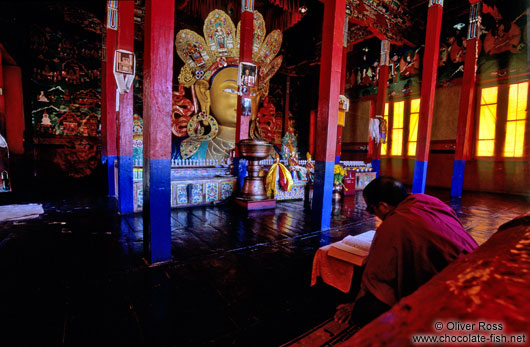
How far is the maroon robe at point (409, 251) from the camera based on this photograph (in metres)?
1.25

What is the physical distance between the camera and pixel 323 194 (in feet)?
12.3

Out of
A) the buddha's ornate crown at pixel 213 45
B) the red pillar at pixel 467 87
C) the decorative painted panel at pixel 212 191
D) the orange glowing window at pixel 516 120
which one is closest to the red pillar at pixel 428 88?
the red pillar at pixel 467 87

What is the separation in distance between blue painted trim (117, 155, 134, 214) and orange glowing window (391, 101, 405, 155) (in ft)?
33.6

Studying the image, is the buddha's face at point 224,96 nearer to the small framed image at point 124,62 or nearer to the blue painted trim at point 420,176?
the small framed image at point 124,62

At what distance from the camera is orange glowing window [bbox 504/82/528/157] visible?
24.7ft

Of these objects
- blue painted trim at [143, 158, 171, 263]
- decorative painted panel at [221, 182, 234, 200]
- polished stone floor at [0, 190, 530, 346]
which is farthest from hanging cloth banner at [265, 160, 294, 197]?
blue painted trim at [143, 158, 171, 263]

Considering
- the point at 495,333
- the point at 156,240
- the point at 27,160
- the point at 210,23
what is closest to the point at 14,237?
the point at 156,240

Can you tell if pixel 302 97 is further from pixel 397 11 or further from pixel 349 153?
pixel 397 11

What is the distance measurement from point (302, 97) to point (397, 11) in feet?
18.2

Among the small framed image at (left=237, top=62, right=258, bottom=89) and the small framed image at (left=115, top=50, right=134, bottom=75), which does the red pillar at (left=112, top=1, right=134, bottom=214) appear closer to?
the small framed image at (left=115, top=50, right=134, bottom=75)

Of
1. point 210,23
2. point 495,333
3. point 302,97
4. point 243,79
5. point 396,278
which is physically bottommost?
point 396,278

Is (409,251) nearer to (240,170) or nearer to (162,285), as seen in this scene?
(162,285)

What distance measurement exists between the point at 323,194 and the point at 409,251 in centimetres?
246

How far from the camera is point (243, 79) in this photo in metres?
5.59
